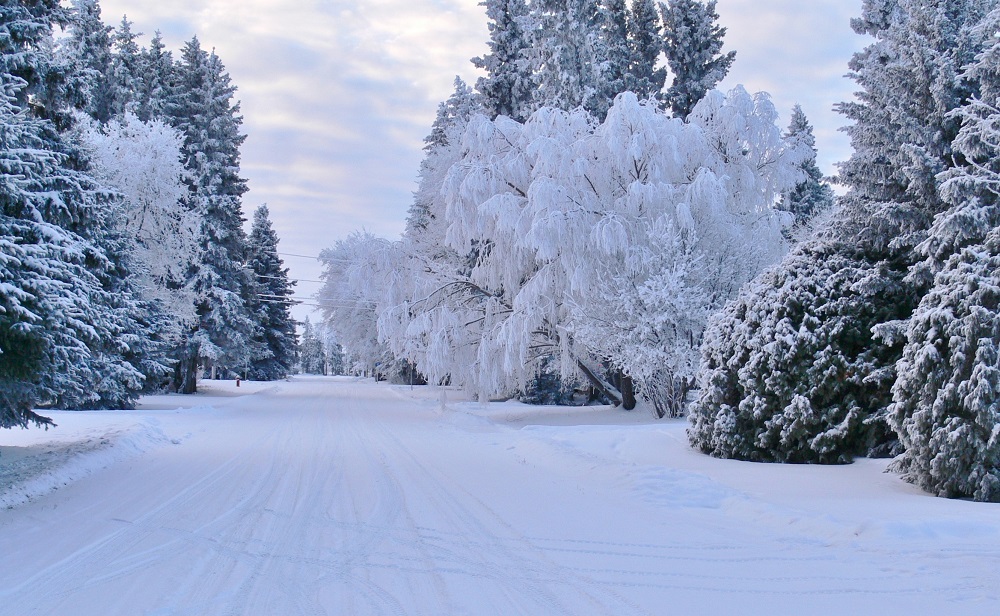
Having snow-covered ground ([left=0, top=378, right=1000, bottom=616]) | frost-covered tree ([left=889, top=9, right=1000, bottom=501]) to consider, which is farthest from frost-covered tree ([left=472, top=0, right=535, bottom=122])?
frost-covered tree ([left=889, top=9, right=1000, bottom=501])

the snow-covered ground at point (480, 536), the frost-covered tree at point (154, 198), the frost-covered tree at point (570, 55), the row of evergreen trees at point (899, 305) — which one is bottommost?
the snow-covered ground at point (480, 536)

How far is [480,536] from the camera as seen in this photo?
603 centimetres

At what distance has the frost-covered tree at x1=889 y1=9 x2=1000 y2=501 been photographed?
22.8 feet

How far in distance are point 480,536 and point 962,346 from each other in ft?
16.5

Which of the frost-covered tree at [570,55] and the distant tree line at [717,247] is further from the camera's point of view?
the frost-covered tree at [570,55]

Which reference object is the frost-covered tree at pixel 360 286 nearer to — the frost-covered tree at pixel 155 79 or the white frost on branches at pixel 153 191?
the white frost on branches at pixel 153 191

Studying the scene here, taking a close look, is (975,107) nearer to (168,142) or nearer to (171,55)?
(168,142)

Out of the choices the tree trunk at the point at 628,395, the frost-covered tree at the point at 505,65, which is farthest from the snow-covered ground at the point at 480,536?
the frost-covered tree at the point at 505,65

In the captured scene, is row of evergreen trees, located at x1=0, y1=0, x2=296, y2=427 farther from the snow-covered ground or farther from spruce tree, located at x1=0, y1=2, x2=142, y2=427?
the snow-covered ground

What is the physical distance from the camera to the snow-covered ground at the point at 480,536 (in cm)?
438

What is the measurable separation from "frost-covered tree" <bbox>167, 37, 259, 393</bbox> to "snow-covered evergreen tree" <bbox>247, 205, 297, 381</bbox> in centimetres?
1765

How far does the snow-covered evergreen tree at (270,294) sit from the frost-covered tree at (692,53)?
32592 mm

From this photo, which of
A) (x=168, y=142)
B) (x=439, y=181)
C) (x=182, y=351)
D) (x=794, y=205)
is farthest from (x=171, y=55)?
(x=794, y=205)

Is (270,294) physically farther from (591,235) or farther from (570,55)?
(591,235)
